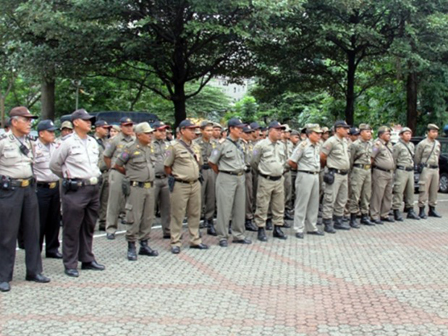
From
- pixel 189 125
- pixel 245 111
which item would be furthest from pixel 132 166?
pixel 245 111

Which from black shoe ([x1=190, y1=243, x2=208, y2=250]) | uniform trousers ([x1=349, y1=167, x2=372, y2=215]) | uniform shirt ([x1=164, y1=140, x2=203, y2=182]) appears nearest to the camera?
uniform shirt ([x1=164, y1=140, x2=203, y2=182])

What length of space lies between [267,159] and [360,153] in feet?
7.92

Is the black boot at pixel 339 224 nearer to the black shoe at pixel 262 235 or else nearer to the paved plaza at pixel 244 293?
the paved plaza at pixel 244 293

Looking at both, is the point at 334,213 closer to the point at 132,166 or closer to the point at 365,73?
the point at 132,166

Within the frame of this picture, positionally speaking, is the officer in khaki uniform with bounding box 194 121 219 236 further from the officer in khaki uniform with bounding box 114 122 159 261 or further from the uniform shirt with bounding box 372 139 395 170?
the uniform shirt with bounding box 372 139 395 170

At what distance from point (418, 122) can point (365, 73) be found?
3021 millimetres

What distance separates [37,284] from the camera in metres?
6.45

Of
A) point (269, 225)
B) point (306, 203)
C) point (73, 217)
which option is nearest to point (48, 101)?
point (269, 225)

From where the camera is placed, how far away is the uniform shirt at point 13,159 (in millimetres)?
6285

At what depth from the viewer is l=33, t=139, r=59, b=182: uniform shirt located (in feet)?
25.1

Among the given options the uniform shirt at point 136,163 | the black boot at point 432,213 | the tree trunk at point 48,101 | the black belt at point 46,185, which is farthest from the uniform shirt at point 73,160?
the tree trunk at point 48,101

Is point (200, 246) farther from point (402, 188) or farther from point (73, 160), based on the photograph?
point (402, 188)

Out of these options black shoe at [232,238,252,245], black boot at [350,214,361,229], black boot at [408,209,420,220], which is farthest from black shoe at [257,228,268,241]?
black boot at [408,209,420,220]

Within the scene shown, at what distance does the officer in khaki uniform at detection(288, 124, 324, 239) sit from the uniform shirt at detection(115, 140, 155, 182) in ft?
9.96
